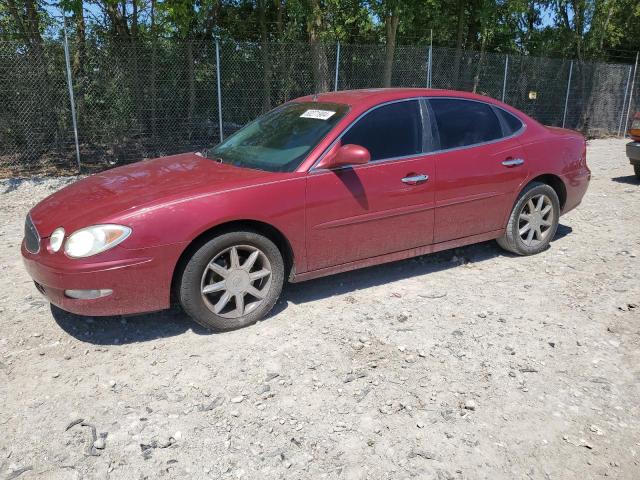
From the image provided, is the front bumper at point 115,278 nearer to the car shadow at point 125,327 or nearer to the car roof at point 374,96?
the car shadow at point 125,327

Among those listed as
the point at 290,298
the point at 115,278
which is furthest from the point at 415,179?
the point at 115,278

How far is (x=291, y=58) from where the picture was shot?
39.9 feet

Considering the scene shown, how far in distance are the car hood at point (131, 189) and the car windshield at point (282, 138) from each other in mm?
171

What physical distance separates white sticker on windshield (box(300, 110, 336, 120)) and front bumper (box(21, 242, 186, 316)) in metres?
1.62

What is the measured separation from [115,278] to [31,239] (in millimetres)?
813

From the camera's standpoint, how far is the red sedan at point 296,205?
3557 millimetres

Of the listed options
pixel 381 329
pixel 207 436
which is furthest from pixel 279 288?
pixel 207 436

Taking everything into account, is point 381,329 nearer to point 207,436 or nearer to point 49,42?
point 207,436

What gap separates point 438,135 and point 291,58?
26.9ft

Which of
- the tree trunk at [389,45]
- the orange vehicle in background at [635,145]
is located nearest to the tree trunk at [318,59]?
the tree trunk at [389,45]

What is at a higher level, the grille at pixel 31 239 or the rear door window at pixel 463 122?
the rear door window at pixel 463 122

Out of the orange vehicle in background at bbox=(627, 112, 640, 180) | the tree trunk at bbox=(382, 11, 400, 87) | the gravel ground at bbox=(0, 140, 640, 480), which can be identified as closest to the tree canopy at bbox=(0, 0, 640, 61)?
the tree trunk at bbox=(382, 11, 400, 87)

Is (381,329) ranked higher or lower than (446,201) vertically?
lower

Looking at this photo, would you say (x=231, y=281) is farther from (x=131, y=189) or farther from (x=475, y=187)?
(x=475, y=187)
